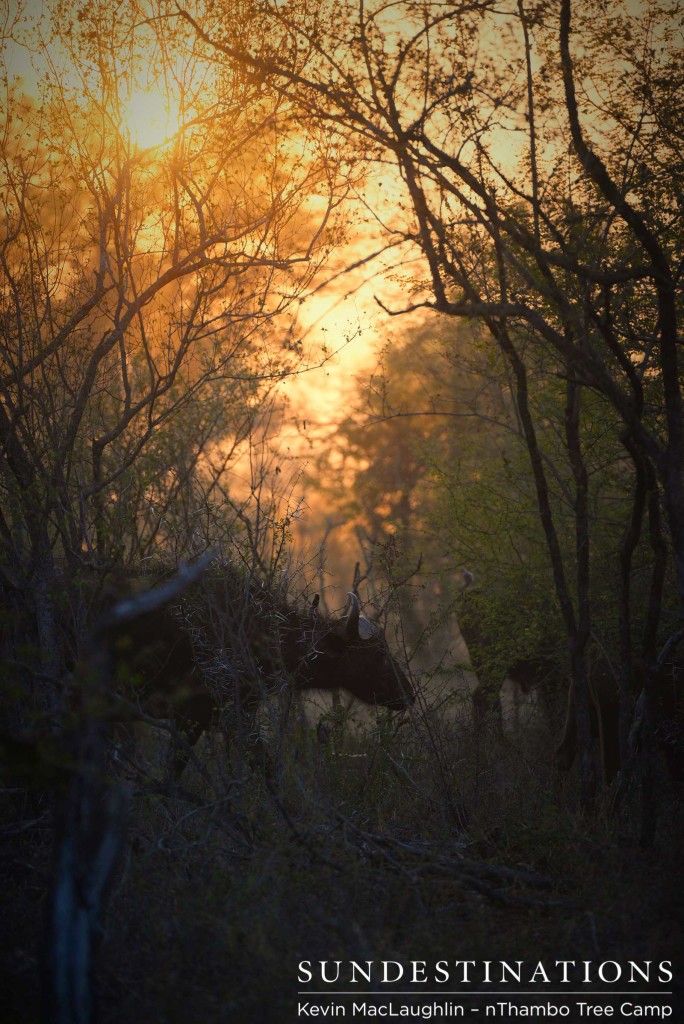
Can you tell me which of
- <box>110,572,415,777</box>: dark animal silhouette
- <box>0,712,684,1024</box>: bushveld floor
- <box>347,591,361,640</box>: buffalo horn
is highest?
<box>347,591,361,640</box>: buffalo horn

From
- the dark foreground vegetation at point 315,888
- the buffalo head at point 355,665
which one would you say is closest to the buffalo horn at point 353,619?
the buffalo head at point 355,665

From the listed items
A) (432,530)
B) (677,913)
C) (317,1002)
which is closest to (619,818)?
(677,913)

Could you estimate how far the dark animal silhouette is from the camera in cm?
724

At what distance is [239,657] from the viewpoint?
7438mm

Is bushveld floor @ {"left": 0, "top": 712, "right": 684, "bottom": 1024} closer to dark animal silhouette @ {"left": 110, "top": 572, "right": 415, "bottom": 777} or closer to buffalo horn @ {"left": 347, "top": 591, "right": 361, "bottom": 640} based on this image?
dark animal silhouette @ {"left": 110, "top": 572, "right": 415, "bottom": 777}

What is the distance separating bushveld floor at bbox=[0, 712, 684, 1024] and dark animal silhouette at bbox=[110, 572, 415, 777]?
0.64 m

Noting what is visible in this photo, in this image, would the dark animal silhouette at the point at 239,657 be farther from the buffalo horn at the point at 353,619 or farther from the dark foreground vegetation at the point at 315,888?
the dark foreground vegetation at the point at 315,888

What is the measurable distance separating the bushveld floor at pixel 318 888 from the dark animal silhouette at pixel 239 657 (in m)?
0.64

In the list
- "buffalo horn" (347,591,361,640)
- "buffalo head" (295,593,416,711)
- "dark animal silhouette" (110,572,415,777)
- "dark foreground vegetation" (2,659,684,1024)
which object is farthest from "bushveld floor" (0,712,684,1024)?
"buffalo head" (295,593,416,711)

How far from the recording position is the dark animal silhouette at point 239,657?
7242mm

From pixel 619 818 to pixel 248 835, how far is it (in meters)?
3.27

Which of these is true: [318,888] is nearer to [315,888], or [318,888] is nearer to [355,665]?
[315,888]

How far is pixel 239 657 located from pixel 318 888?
263 cm

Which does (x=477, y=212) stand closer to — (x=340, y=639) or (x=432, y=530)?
(x=340, y=639)
